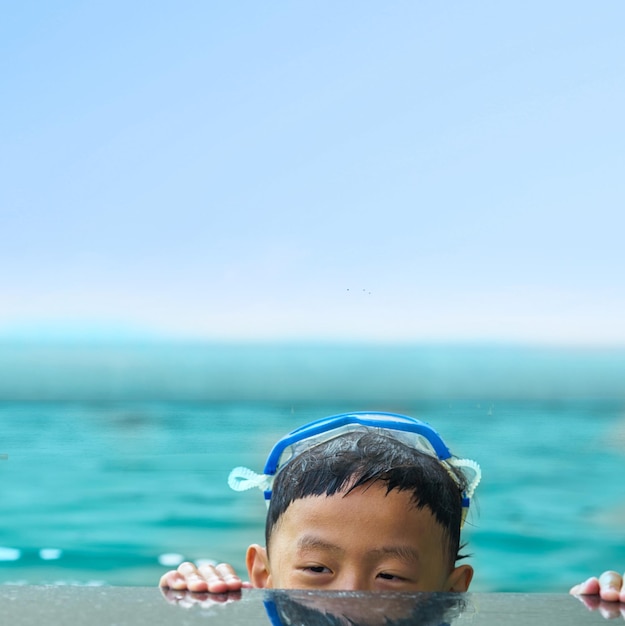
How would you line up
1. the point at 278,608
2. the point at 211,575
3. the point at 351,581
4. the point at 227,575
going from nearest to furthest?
the point at 278,608, the point at 211,575, the point at 227,575, the point at 351,581

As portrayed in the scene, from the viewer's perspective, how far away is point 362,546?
165 cm

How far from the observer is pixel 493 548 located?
6957 millimetres

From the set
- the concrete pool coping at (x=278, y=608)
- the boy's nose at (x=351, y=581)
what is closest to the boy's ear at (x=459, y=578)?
the boy's nose at (x=351, y=581)

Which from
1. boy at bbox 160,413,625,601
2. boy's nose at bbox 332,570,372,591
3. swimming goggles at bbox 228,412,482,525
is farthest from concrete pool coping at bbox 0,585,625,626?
swimming goggles at bbox 228,412,482,525

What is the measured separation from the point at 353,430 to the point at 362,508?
30 cm

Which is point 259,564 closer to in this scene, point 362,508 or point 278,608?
point 362,508

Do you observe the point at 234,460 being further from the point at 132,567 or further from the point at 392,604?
the point at 392,604

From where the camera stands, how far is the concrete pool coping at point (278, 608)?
700mm

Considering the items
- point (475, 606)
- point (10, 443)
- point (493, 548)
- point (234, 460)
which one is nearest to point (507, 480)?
point (493, 548)

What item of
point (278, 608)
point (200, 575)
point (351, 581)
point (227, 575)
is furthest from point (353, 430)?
point (278, 608)

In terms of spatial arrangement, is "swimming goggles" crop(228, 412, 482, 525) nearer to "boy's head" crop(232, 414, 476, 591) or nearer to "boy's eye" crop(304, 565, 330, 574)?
"boy's head" crop(232, 414, 476, 591)

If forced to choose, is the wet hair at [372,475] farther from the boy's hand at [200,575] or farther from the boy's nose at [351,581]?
the boy's hand at [200,575]

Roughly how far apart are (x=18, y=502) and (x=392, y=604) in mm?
7918

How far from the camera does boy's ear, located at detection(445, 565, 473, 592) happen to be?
5.87 feet
